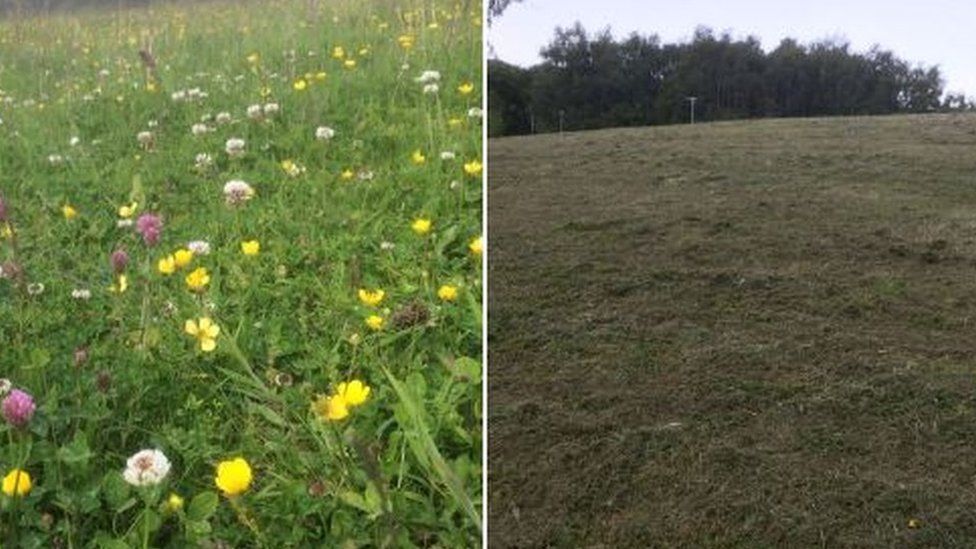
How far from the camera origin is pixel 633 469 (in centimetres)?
305

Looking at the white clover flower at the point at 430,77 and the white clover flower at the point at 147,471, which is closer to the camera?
the white clover flower at the point at 147,471

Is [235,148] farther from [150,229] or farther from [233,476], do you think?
[233,476]

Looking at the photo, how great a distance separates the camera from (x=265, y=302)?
3.10 feet

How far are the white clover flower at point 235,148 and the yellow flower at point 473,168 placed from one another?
296mm

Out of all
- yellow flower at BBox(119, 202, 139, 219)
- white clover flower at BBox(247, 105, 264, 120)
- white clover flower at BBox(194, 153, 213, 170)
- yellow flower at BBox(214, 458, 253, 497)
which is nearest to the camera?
yellow flower at BBox(214, 458, 253, 497)

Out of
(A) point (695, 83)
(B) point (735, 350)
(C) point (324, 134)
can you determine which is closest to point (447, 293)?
Result: (C) point (324, 134)

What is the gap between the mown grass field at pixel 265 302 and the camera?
0.73 m

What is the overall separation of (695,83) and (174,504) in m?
6.31

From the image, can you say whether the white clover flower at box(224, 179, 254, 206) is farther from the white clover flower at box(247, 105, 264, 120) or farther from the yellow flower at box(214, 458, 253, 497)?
the yellow flower at box(214, 458, 253, 497)

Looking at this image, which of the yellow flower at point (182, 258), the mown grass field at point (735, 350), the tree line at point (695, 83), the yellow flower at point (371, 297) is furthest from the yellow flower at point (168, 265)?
the tree line at point (695, 83)

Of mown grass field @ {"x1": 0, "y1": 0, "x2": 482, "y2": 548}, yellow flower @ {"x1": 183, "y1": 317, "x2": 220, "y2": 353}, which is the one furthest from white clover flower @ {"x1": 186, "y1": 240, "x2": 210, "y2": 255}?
yellow flower @ {"x1": 183, "y1": 317, "x2": 220, "y2": 353}

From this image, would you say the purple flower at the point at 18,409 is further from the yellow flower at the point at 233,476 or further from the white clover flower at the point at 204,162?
the white clover flower at the point at 204,162

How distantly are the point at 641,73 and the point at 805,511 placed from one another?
12.8 feet

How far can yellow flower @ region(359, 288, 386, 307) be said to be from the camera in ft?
2.87
